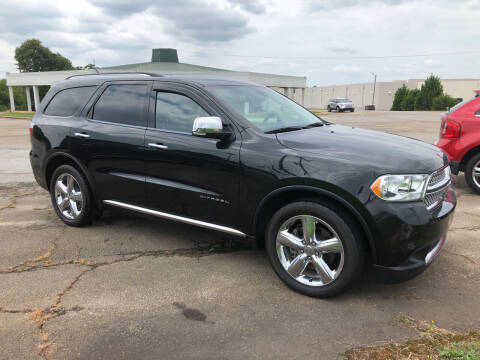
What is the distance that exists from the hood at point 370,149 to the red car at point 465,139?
9.80 ft

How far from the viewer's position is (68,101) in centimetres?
491

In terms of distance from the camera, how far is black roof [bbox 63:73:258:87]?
3957mm

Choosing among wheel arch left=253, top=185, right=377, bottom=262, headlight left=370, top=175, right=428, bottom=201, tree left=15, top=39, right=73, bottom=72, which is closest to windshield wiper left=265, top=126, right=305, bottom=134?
wheel arch left=253, top=185, right=377, bottom=262

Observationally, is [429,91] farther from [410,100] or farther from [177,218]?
[177,218]

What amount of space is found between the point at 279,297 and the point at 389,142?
64.4 inches

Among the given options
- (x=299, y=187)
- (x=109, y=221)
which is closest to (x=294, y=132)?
(x=299, y=187)

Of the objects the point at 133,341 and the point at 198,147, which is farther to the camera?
the point at 198,147

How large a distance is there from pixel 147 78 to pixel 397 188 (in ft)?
9.04

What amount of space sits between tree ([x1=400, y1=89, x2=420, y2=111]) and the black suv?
177 ft

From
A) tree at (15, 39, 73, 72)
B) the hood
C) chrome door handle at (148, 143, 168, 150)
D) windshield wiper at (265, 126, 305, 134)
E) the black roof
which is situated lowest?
chrome door handle at (148, 143, 168, 150)

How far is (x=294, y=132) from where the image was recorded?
3637 mm

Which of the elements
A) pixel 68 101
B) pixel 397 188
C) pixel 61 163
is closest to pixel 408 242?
pixel 397 188

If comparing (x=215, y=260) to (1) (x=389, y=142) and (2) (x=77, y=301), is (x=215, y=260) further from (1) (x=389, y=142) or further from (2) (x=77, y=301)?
(1) (x=389, y=142)

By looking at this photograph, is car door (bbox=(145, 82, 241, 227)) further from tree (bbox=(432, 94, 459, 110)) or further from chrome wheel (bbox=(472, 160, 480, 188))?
tree (bbox=(432, 94, 459, 110))
